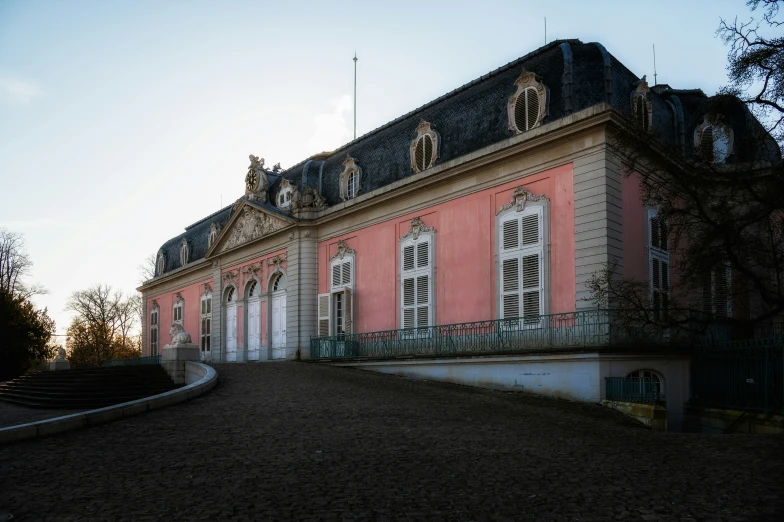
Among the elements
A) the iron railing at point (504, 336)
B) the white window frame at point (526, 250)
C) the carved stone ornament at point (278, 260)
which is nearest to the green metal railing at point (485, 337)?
the iron railing at point (504, 336)

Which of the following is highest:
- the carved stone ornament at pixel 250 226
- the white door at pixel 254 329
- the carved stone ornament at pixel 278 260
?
the carved stone ornament at pixel 250 226

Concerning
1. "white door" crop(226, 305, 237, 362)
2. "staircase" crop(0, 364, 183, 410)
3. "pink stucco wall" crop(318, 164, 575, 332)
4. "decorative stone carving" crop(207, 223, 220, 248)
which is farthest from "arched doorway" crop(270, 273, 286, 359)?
"decorative stone carving" crop(207, 223, 220, 248)

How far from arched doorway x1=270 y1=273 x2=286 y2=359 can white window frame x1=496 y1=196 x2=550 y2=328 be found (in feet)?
35.8

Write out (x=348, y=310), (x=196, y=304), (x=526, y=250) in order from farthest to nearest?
(x=196, y=304)
(x=348, y=310)
(x=526, y=250)

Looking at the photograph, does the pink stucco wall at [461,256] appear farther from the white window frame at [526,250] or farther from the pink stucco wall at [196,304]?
the pink stucco wall at [196,304]

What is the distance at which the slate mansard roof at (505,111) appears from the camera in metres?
16.7

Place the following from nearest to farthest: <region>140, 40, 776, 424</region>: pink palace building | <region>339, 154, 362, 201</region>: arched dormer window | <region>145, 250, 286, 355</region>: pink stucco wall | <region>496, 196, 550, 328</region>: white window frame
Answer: <region>140, 40, 776, 424</region>: pink palace building
<region>496, 196, 550, 328</region>: white window frame
<region>339, 154, 362, 201</region>: arched dormer window
<region>145, 250, 286, 355</region>: pink stucco wall

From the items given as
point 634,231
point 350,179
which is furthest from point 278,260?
point 634,231

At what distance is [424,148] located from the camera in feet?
67.5

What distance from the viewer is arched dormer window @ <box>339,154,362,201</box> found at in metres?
23.6

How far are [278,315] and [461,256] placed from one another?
10.2 meters

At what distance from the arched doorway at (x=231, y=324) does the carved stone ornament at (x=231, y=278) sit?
0.31m

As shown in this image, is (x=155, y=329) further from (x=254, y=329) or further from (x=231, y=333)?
(x=254, y=329)

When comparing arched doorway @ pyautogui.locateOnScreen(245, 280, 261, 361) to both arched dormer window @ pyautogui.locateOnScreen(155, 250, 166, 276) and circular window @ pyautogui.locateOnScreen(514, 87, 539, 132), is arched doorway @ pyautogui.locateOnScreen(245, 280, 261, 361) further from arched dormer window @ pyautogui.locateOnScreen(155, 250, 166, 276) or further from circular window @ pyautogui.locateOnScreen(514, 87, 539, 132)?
circular window @ pyautogui.locateOnScreen(514, 87, 539, 132)
